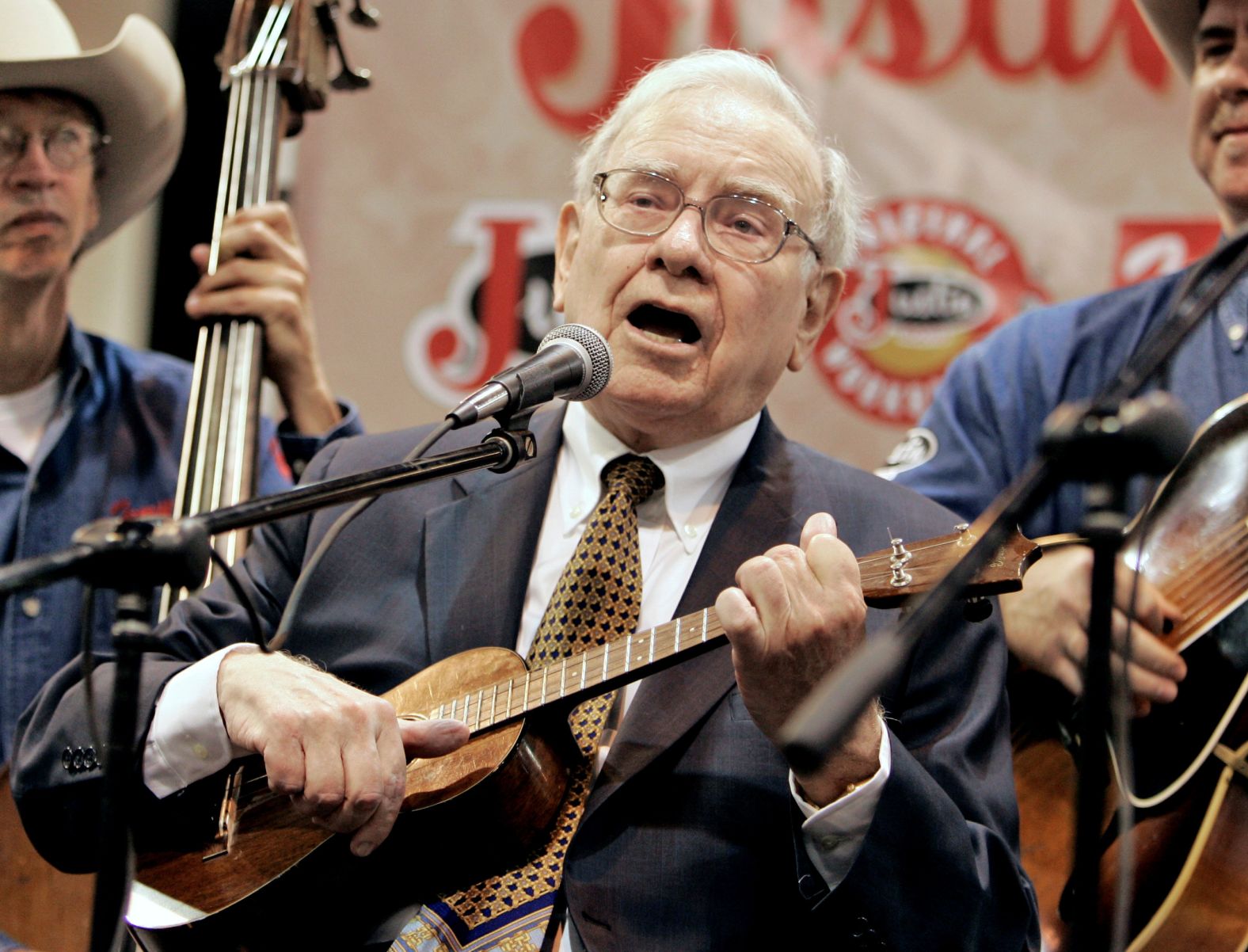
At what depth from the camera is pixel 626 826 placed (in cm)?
188

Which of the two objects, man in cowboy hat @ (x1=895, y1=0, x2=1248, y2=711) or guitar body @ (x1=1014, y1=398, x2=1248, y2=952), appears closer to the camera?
guitar body @ (x1=1014, y1=398, x2=1248, y2=952)

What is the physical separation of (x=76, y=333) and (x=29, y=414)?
0.68ft

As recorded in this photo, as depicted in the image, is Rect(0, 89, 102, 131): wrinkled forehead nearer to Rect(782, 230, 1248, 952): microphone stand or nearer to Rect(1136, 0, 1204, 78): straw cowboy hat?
Rect(1136, 0, 1204, 78): straw cowboy hat

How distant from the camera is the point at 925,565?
1.77 metres

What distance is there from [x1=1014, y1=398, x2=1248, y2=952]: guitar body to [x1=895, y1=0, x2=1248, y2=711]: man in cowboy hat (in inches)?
9.1

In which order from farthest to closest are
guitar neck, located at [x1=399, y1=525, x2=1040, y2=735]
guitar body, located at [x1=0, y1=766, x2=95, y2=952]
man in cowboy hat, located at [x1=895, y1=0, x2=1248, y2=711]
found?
1. man in cowboy hat, located at [x1=895, y1=0, x2=1248, y2=711]
2. guitar body, located at [x1=0, y1=766, x2=95, y2=952]
3. guitar neck, located at [x1=399, y1=525, x2=1040, y2=735]

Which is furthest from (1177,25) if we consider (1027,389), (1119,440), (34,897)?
(34,897)

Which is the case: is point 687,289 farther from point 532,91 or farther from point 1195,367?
point 532,91

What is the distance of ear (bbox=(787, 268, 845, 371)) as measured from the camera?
245 centimetres

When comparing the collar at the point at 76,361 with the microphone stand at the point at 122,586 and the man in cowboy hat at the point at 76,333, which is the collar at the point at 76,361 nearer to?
the man in cowboy hat at the point at 76,333

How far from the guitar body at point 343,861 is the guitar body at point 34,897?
21.0 inches

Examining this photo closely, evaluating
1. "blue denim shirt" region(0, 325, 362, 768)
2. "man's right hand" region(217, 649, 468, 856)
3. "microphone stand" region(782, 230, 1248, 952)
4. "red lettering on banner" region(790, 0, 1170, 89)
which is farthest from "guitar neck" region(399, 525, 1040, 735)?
"red lettering on banner" region(790, 0, 1170, 89)

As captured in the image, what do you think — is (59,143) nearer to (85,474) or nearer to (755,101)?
(85,474)

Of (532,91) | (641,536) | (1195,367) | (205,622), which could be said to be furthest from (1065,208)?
(205,622)
